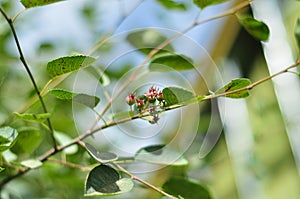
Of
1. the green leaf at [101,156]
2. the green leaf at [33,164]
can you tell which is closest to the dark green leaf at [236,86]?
the green leaf at [101,156]

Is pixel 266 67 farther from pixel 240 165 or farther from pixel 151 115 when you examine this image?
pixel 151 115

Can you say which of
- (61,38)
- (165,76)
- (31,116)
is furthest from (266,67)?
(31,116)

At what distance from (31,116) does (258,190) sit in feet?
4.54

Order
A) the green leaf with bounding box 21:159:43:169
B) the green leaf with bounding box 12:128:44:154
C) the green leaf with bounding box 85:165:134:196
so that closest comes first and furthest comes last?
the green leaf with bounding box 85:165:134:196 → the green leaf with bounding box 21:159:43:169 → the green leaf with bounding box 12:128:44:154

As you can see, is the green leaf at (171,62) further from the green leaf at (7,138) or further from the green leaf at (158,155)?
the green leaf at (7,138)

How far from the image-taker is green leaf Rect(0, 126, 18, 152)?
1.38 ft

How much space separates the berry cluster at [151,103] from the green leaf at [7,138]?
0.40 feet

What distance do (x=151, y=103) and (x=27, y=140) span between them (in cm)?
29

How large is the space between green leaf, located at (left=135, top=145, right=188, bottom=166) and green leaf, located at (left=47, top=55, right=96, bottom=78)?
170mm

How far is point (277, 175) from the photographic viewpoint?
62.4 inches

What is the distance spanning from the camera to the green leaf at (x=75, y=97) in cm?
41

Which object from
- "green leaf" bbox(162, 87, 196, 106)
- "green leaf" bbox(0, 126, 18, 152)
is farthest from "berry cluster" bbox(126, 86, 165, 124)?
"green leaf" bbox(0, 126, 18, 152)

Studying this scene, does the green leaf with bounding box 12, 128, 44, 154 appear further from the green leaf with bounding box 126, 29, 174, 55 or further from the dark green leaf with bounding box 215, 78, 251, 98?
the dark green leaf with bounding box 215, 78, 251, 98

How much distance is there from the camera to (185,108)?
27.6 inches
